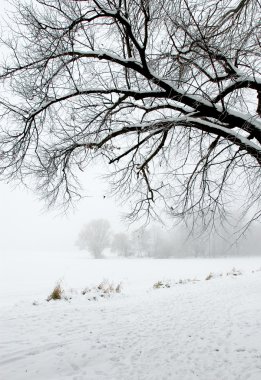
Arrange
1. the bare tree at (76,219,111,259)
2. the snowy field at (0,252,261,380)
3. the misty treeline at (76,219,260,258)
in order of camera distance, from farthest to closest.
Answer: the bare tree at (76,219,111,259) < the misty treeline at (76,219,260,258) < the snowy field at (0,252,261,380)

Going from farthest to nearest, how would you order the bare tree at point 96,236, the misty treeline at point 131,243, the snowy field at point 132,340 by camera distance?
1. the bare tree at point 96,236
2. the misty treeline at point 131,243
3. the snowy field at point 132,340

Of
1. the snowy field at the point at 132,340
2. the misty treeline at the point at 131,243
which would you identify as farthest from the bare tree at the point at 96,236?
the snowy field at the point at 132,340

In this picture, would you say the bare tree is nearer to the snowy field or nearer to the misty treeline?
the misty treeline

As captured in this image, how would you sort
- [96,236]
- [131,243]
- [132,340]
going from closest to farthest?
[132,340] → [131,243] → [96,236]

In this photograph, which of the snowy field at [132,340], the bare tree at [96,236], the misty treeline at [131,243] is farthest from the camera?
the bare tree at [96,236]

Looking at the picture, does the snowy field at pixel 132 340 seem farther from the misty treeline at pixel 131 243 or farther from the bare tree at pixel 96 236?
the bare tree at pixel 96 236

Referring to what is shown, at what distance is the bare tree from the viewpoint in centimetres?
6184

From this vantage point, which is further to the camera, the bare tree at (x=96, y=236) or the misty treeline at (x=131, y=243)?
the bare tree at (x=96, y=236)

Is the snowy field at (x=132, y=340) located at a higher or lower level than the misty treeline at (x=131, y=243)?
lower

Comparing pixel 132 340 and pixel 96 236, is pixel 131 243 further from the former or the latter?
pixel 132 340

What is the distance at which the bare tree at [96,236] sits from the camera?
61844 mm

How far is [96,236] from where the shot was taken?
2532 inches

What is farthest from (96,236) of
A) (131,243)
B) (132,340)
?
(132,340)

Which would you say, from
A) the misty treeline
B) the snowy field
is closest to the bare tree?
the misty treeline
